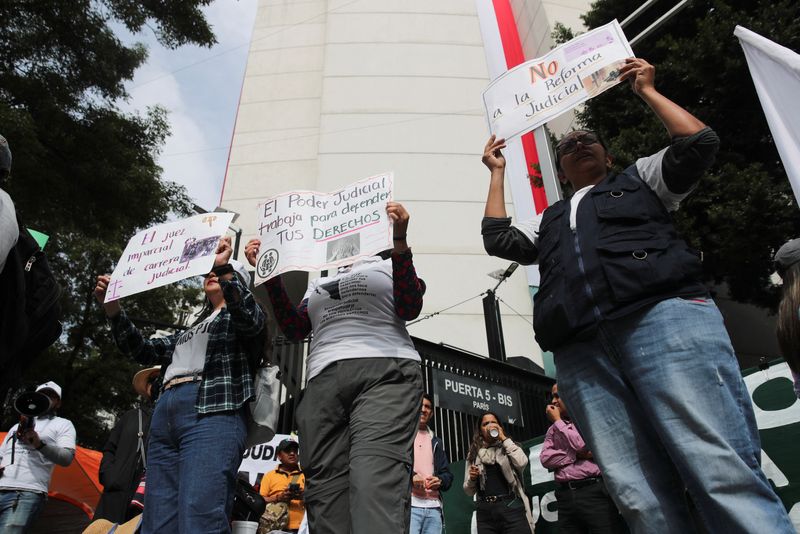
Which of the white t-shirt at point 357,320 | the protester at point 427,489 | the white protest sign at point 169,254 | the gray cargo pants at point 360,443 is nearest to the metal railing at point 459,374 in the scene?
the protester at point 427,489

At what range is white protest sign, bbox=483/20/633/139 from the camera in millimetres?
2998

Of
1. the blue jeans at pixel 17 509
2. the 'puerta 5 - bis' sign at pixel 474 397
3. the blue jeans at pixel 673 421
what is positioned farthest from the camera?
the 'puerta 5 - bis' sign at pixel 474 397

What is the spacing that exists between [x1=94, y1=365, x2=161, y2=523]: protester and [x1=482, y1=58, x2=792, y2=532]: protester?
3.49 metres

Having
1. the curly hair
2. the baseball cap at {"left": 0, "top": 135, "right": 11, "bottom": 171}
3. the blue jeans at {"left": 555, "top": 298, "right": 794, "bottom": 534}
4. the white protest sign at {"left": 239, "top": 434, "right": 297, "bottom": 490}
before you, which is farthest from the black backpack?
the white protest sign at {"left": 239, "top": 434, "right": 297, "bottom": 490}

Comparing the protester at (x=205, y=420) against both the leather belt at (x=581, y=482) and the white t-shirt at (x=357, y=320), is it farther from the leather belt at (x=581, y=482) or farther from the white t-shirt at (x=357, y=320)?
the leather belt at (x=581, y=482)

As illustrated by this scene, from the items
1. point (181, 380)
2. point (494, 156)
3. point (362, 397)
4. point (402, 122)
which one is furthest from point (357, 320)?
point (402, 122)

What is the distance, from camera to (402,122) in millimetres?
19156

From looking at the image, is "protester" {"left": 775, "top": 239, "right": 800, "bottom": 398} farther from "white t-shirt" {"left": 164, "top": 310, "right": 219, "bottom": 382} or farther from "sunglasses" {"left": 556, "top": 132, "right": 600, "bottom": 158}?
"white t-shirt" {"left": 164, "top": 310, "right": 219, "bottom": 382}

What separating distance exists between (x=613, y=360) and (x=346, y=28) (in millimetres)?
21694

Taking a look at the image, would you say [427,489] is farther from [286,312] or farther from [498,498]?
[286,312]

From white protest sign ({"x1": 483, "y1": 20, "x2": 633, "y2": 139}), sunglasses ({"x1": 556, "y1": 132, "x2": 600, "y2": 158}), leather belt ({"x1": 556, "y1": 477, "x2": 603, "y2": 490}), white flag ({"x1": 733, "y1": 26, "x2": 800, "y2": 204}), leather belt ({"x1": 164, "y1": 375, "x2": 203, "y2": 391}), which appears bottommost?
leather belt ({"x1": 556, "y1": 477, "x2": 603, "y2": 490})

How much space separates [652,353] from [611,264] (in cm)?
30

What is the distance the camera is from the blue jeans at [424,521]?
4922 mm

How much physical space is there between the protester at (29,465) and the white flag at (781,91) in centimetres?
568
